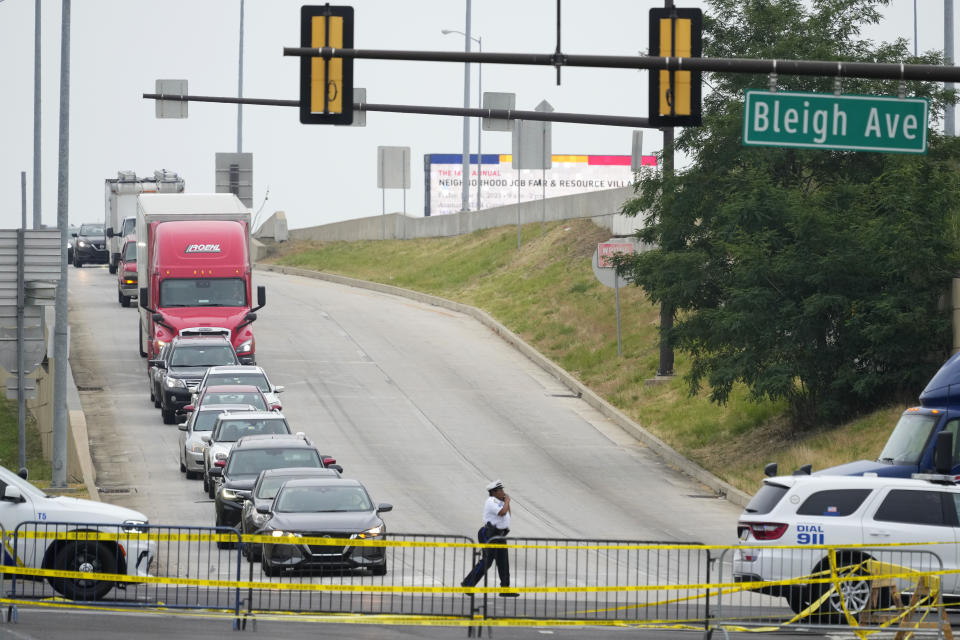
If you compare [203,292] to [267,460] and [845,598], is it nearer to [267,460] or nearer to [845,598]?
[267,460]

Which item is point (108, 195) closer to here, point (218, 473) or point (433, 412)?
point (433, 412)

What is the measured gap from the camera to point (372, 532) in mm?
19219

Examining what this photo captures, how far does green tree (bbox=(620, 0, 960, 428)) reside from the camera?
27953 millimetres

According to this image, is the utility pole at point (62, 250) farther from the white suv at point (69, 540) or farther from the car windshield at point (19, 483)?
the white suv at point (69, 540)

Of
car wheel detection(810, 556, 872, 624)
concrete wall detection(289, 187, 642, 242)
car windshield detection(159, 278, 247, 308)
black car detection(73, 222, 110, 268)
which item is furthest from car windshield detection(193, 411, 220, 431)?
black car detection(73, 222, 110, 268)

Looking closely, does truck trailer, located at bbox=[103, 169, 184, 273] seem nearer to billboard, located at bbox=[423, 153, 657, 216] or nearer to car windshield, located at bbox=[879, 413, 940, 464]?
car windshield, located at bbox=[879, 413, 940, 464]

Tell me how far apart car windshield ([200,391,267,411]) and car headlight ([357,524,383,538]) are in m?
11.0

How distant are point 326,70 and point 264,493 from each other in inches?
275

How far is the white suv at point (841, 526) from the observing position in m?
16.3

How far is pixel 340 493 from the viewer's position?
2028 centimetres

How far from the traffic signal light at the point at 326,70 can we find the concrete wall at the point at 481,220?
113ft

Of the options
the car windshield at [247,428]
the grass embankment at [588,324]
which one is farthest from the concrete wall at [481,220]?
the car windshield at [247,428]

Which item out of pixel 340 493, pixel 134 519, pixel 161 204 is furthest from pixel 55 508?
pixel 161 204

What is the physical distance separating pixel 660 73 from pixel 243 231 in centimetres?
2279
